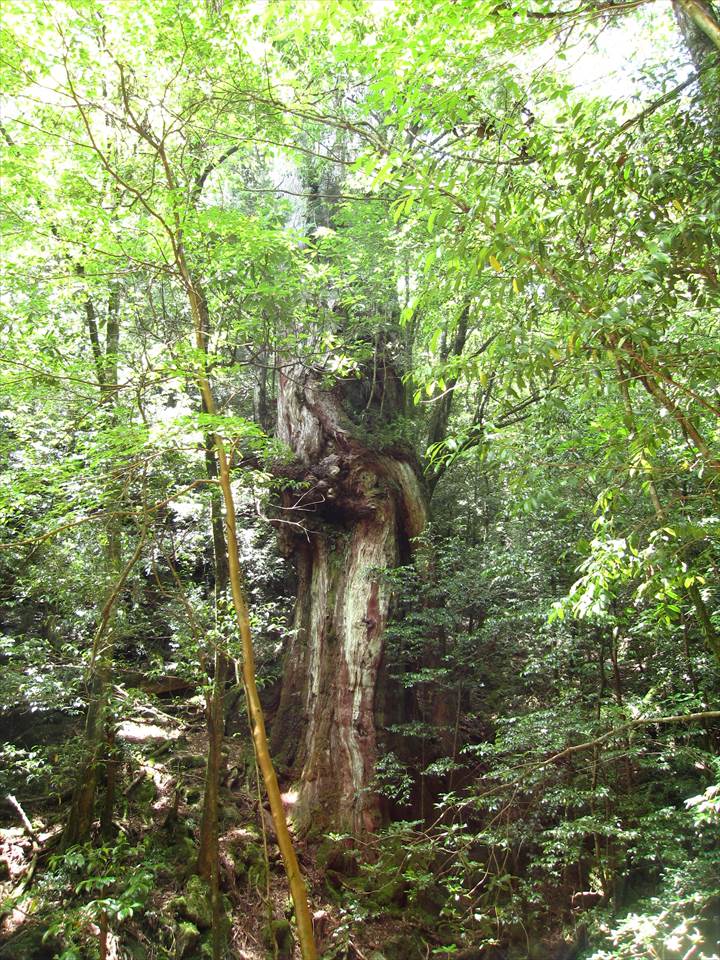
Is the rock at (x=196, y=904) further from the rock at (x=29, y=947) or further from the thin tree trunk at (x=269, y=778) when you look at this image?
the thin tree trunk at (x=269, y=778)

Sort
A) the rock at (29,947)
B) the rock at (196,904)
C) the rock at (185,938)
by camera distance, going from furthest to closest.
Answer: the rock at (196,904) < the rock at (185,938) < the rock at (29,947)

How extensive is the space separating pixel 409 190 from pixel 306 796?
5.56 m

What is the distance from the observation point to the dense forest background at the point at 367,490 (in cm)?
289

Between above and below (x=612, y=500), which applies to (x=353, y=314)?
above

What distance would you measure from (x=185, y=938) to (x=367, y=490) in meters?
4.31

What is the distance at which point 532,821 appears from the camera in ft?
17.3

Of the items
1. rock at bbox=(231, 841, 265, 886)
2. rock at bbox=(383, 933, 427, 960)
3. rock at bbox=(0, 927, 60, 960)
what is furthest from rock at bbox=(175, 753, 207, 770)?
rock at bbox=(383, 933, 427, 960)

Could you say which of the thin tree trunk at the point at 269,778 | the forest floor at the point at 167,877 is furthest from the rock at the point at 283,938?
the thin tree trunk at the point at 269,778

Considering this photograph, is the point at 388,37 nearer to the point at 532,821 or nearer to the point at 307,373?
the point at 307,373

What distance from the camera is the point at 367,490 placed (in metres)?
7.14

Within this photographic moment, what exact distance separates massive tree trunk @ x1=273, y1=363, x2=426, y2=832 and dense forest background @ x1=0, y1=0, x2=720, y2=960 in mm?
41

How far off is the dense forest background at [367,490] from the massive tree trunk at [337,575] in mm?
41

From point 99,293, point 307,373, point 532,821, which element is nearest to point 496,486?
point 307,373

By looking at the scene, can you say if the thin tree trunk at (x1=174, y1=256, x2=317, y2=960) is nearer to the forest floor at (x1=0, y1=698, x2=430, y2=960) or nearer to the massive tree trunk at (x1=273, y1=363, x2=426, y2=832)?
the forest floor at (x1=0, y1=698, x2=430, y2=960)
